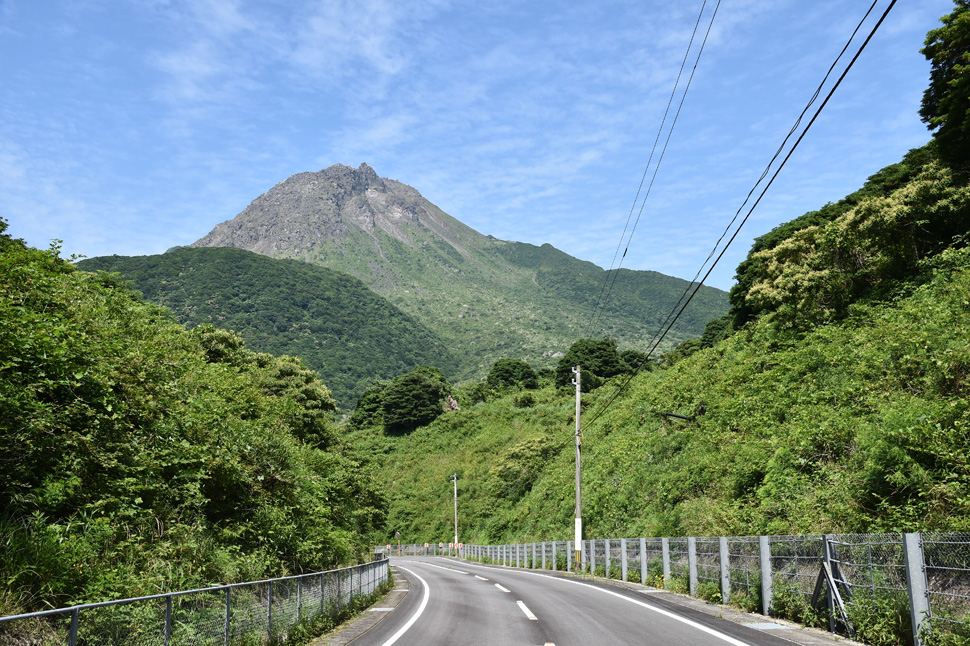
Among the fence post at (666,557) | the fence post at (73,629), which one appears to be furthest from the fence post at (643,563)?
the fence post at (73,629)

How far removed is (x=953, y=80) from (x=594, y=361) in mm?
68696

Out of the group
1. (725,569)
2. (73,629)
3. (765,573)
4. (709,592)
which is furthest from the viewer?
(709,592)

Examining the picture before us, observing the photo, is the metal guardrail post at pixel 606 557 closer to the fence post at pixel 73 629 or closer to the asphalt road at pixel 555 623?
the asphalt road at pixel 555 623

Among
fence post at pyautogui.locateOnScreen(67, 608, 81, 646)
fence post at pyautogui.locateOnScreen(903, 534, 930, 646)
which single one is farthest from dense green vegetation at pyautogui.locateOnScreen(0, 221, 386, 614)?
fence post at pyautogui.locateOnScreen(903, 534, 930, 646)

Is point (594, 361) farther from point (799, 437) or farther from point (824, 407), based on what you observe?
point (799, 437)

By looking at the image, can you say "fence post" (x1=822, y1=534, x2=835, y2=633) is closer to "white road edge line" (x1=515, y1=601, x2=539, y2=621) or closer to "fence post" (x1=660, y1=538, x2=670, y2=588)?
"white road edge line" (x1=515, y1=601, x2=539, y2=621)

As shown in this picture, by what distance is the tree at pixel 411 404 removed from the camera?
105m

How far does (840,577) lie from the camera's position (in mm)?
9742

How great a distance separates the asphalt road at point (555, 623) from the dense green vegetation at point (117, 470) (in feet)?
Result: 10.1

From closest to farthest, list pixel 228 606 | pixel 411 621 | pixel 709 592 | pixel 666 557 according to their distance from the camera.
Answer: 1. pixel 228 606
2. pixel 411 621
3. pixel 709 592
4. pixel 666 557

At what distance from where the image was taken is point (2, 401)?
778cm

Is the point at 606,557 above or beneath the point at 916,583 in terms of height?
beneath

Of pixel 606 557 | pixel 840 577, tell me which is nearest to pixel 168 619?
pixel 840 577

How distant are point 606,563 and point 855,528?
13.8 metres
